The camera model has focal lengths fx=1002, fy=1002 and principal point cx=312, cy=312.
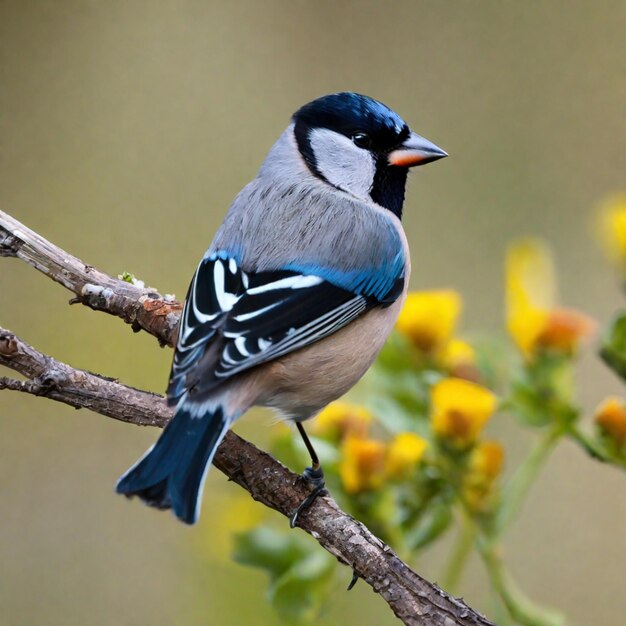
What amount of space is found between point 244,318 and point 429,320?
10.9 inches

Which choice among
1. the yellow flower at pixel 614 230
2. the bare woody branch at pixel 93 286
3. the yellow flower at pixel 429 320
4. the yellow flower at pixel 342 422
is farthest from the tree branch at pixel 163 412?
the yellow flower at pixel 614 230

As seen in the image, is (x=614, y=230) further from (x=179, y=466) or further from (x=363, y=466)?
(x=179, y=466)

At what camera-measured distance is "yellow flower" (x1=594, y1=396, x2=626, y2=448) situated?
1306mm

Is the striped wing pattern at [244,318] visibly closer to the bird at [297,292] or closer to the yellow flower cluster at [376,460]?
the bird at [297,292]

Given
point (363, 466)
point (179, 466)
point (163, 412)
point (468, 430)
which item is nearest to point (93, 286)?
point (163, 412)

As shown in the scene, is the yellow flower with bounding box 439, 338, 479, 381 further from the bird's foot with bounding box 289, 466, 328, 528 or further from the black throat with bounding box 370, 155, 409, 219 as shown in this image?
the black throat with bounding box 370, 155, 409, 219

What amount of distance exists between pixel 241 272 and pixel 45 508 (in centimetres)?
105

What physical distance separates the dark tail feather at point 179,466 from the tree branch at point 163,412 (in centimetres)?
7

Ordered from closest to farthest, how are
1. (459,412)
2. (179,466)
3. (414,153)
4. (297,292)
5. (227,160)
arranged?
(179,466)
(459,412)
(297,292)
(414,153)
(227,160)

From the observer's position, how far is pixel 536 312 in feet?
4.72

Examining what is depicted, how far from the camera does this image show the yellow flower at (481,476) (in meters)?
1.32

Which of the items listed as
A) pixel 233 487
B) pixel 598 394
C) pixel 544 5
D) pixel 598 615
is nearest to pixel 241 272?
pixel 233 487

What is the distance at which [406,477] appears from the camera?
1.33m

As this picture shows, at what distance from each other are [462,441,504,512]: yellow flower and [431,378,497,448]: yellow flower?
0.03 meters
